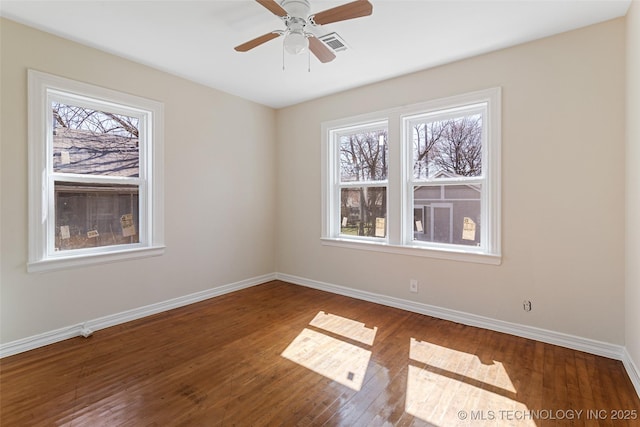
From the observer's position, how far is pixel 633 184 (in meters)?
2.16

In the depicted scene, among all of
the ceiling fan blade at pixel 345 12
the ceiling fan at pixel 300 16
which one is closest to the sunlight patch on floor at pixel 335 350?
the ceiling fan at pixel 300 16

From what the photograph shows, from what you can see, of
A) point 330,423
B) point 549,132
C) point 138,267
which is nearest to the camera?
point 330,423

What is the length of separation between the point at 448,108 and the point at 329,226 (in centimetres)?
209

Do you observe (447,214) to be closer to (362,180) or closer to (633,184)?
(362,180)

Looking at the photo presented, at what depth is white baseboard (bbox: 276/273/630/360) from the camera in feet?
8.13

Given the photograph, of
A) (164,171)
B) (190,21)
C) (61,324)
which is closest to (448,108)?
(190,21)

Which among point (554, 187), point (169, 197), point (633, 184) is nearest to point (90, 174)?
point (169, 197)

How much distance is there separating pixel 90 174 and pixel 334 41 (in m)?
2.67

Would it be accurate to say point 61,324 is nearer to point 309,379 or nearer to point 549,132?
point 309,379

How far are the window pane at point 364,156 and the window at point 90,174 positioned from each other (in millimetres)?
2299

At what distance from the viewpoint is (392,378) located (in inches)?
85.0

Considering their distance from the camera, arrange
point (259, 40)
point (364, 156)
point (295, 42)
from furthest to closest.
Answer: point (364, 156) → point (259, 40) → point (295, 42)

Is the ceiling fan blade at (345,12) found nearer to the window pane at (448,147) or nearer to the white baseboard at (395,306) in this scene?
the window pane at (448,147)

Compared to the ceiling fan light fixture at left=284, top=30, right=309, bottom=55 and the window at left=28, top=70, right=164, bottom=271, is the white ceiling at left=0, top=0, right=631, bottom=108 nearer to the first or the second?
the ceiling fan light fixture at left=284, top=30, right=309, bottom=55
